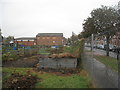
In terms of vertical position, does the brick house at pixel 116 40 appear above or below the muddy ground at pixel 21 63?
above

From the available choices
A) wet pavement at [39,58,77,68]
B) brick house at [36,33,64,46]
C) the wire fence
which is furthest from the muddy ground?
brick house at [36,33,64,46]

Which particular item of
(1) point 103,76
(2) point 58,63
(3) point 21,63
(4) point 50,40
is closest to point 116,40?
(1) point 103,76

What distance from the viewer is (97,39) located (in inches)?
165

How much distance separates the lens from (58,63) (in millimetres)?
7828

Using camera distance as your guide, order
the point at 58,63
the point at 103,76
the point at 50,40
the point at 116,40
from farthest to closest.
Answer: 1. the point at 50,40
2. the point at 58,63
3. the point at 103,76
4. the point at 116,40

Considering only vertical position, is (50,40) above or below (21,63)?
above

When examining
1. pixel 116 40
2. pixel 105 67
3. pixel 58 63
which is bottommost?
pixel 58 63

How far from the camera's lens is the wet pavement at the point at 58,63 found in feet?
25.2

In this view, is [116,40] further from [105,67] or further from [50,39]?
[50,39]

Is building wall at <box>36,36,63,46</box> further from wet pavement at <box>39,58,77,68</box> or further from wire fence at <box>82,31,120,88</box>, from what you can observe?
wire fence at <box>82,31,120,88</box>

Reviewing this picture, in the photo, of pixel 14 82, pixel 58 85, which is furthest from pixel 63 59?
pixel 14 82

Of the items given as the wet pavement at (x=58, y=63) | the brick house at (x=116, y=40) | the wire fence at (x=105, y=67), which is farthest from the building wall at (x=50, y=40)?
the brick house at (x=116, y=40)

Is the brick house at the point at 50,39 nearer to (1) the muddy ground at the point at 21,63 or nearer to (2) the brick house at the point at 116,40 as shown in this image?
(1) the muddy ground at the point at 21,63

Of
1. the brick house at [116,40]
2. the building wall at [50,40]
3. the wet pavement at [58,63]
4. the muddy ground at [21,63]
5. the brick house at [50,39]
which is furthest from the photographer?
the brick house at [50,39]
